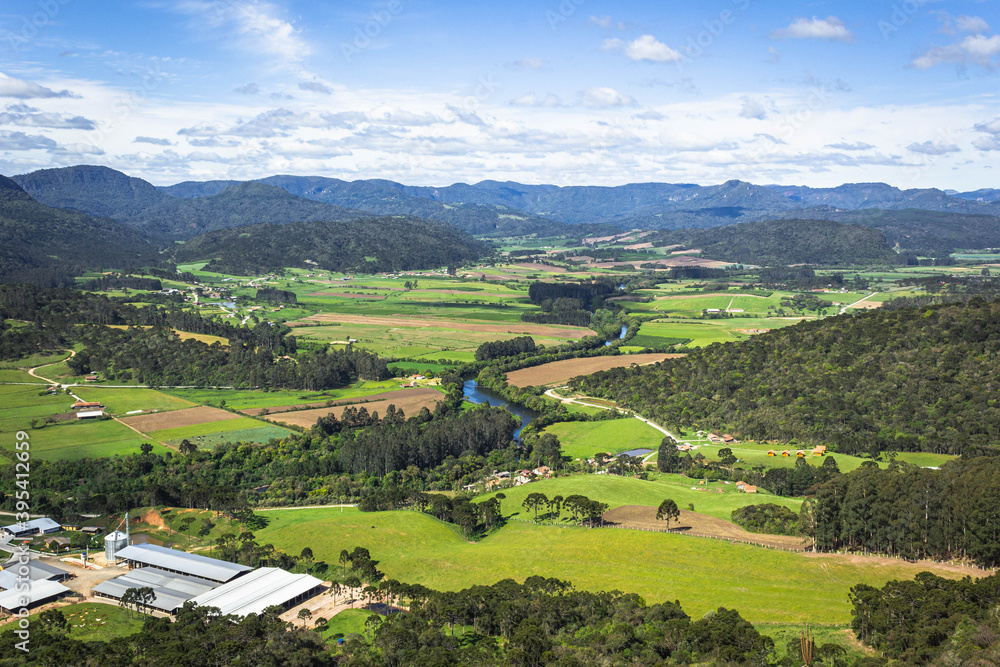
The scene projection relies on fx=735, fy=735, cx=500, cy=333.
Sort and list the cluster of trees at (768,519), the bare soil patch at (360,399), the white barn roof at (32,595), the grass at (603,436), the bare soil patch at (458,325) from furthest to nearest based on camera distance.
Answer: the bare soil patch at (458,325) → the bare soil patch at (360,399) → the grass at (603,436) → the cluster of trees at (768,519) → the white barn roof at (32,595)

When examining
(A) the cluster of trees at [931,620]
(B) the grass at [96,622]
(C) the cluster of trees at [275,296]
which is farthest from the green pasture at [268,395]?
(C) the cluster of trees at [275,296]

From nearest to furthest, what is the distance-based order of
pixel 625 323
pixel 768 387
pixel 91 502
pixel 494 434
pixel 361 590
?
pixel 361 590 → pixel 91 502 → pixel 494 434 → pixel 768 387 → pixel 625 323

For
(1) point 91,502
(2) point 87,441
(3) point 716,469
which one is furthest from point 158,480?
(3) point 716,469

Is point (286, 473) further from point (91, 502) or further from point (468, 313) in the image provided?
A: point (468, 313)

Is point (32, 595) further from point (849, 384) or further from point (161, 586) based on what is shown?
point (849, 384)

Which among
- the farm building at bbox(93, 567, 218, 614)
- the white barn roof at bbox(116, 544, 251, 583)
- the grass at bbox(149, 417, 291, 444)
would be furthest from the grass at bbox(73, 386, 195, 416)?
the farm building at bbox(93, 567, 218, 614)

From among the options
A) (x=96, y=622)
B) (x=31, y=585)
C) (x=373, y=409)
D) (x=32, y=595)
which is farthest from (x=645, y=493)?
(x=31, y=585)

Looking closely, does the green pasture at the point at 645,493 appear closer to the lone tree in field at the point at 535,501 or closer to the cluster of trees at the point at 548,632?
the lone tree in field at the point at 535,501
